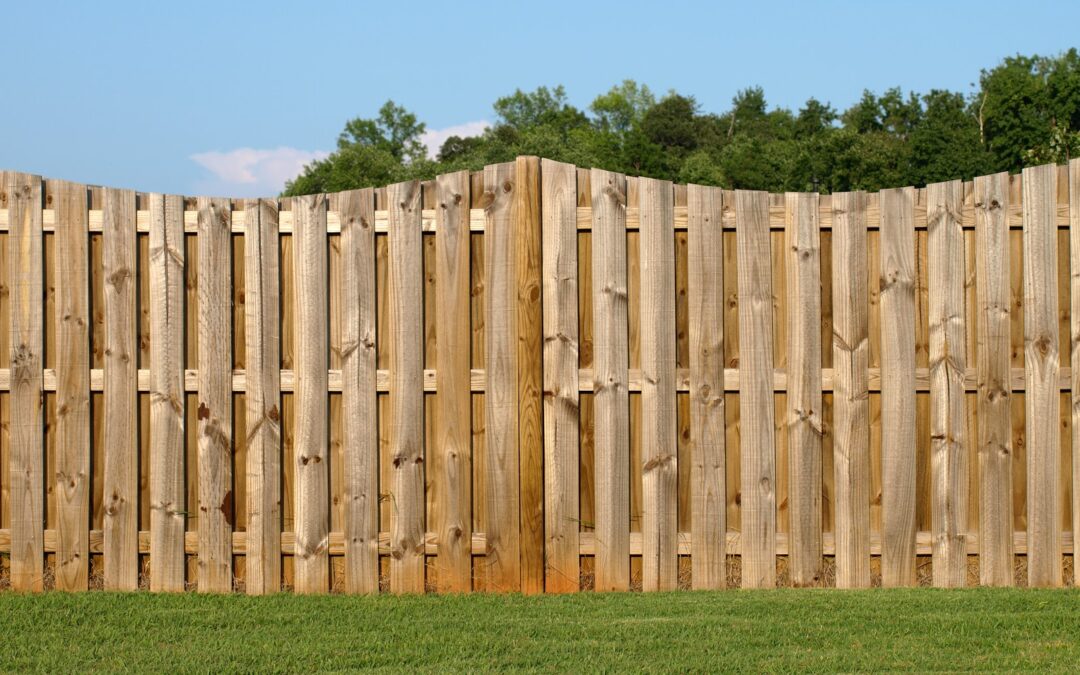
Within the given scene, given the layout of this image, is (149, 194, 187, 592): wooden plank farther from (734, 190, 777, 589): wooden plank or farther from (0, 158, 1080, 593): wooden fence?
(734, 190, 777, 589): wooden plank

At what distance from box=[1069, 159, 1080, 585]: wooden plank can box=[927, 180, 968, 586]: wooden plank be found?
0.63 meters

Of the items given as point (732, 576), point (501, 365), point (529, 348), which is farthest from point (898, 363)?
point (501, 365)

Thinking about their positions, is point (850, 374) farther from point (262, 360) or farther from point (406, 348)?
point (262, 360)

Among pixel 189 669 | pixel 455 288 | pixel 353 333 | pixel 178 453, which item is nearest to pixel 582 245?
pixel 455 288

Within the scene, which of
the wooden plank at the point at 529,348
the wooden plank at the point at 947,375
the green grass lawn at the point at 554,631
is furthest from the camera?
the wooden plank at the point at 947,375

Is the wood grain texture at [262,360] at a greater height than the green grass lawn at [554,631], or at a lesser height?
greater

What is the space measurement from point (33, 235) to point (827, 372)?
447 centimetres

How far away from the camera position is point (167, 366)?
638cm

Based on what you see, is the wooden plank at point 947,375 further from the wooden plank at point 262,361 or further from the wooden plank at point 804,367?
the wooden plank at point 262,361

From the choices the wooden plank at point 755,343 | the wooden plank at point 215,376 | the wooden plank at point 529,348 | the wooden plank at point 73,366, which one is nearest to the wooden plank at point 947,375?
the wooden plank at point 755,343

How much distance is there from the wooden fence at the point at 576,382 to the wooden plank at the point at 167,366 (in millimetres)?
17

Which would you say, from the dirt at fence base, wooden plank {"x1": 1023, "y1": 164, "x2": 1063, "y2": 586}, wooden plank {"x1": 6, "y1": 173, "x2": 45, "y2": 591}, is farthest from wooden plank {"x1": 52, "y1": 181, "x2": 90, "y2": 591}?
wooden plank {"x1": 1023, "y1": 164, "x2": 1063, "y2": 586}

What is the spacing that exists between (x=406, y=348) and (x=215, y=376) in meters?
1.08

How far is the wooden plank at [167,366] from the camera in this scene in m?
6.37
